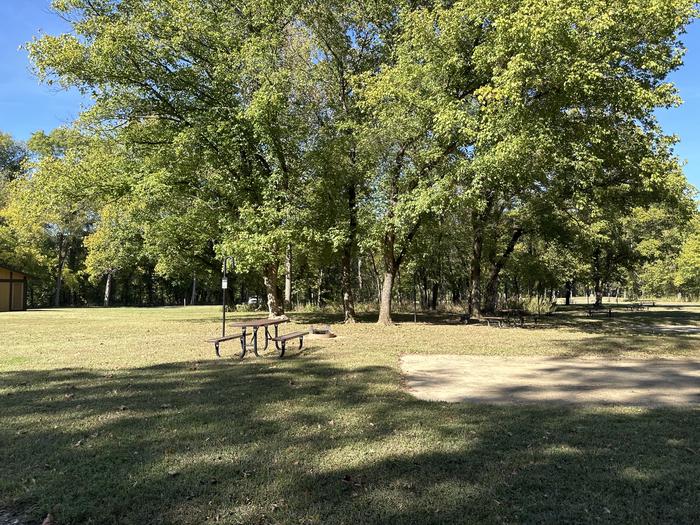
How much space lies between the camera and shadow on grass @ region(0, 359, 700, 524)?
11.2 ft

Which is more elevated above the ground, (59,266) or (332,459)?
(59,266)

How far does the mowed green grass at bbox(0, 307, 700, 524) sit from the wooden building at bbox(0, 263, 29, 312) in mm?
29246

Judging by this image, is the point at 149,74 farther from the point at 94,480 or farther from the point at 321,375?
the point at 94,480

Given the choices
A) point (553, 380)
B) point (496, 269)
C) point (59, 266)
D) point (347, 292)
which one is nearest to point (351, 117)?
point (347, 292)

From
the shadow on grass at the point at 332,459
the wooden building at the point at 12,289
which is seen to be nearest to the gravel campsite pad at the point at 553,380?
the shadow on grass at the point at 332,459

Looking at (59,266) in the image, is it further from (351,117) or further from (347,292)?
(351,117)

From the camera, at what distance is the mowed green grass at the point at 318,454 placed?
11.2 feet

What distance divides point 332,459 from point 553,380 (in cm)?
522

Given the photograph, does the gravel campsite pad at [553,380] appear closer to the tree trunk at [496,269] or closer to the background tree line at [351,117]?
the background tree line at [351,117]

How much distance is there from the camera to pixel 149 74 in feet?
57.0

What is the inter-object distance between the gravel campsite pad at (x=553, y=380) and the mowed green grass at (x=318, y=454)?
2.01ft

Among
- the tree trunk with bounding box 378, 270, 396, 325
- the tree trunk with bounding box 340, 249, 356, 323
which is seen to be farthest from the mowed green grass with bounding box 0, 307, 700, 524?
the tree trunk with bounding box 340, 249, 356, 323

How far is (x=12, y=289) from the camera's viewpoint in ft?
108

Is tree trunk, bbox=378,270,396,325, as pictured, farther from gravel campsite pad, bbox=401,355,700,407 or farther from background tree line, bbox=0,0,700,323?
gravel campsite pad, bbox=401,355,700,407
